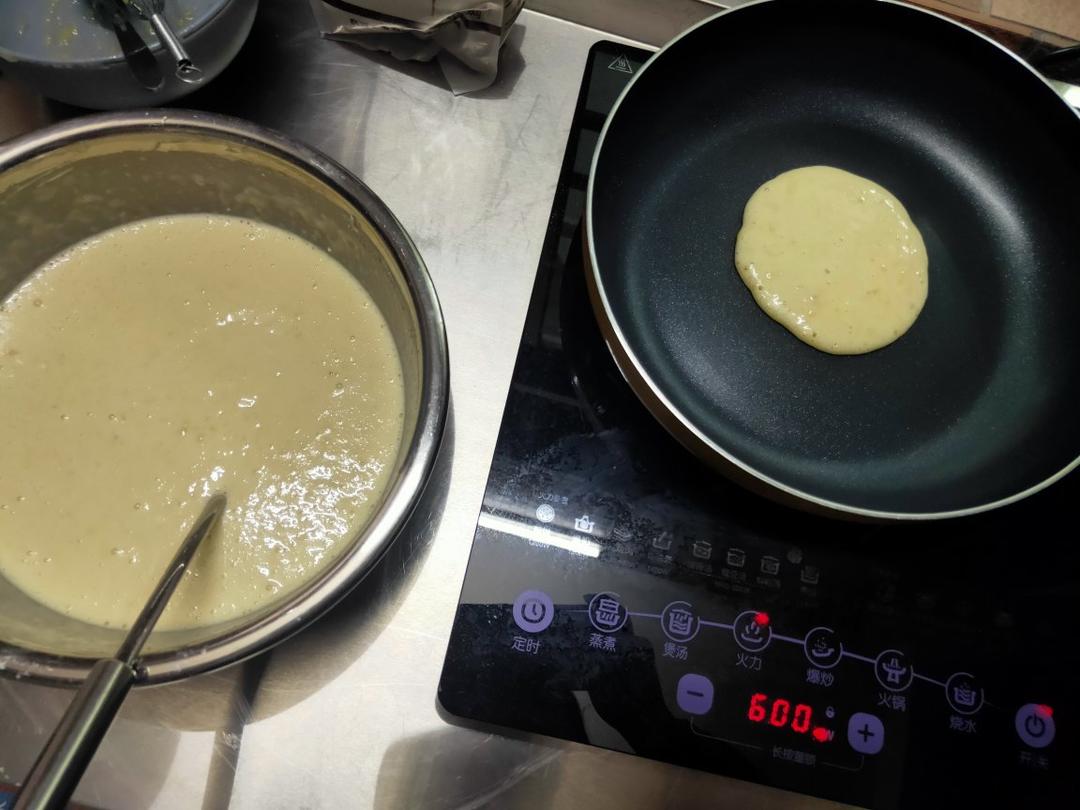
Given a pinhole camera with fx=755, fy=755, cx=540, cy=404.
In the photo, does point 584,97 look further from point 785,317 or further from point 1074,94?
point 1074,94

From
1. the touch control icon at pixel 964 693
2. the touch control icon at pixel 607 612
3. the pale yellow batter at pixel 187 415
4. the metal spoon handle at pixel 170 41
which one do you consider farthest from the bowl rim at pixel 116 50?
the touch control icon at pixel 964 693

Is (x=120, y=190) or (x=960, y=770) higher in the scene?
(x=120, y=190)

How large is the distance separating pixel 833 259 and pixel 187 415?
1.95ft

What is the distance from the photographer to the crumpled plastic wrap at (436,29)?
662mm

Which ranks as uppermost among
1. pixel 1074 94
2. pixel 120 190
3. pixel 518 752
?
pixel 1074 94

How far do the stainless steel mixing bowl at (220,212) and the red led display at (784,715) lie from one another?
12.0 inches

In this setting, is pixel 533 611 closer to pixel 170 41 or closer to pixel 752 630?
pixel 752 630

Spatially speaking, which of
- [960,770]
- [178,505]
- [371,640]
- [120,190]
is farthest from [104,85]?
[960,770]

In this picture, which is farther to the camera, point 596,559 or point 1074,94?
point 1074,94

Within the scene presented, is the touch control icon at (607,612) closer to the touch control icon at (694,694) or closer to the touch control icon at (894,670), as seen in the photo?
the touch control icon at (694,694)

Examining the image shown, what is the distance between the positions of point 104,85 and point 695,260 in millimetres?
515

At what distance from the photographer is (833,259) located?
2.39 feet

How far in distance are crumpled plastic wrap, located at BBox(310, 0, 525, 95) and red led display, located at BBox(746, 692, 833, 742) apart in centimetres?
60

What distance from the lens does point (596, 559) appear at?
1.95ft
